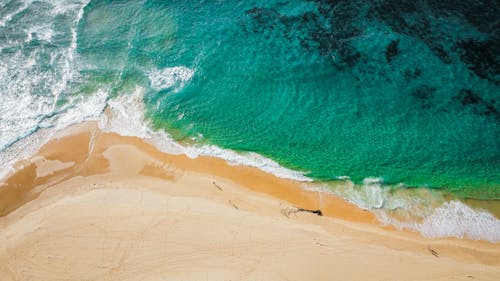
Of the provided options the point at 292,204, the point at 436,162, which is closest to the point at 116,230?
the point at 292,204

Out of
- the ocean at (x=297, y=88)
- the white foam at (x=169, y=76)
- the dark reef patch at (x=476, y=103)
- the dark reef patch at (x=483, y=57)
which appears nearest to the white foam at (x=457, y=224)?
the ocean at (x=297, y=88)

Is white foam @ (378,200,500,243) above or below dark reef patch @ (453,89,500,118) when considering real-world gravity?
below

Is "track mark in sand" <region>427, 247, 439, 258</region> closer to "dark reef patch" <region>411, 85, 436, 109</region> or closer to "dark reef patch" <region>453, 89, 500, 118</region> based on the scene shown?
"dark reef patch" <region>411, 85, 436, 109</region>

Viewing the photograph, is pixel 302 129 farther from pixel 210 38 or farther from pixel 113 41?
pixel 113 41

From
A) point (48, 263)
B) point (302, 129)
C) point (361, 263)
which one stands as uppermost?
point (302, 129)

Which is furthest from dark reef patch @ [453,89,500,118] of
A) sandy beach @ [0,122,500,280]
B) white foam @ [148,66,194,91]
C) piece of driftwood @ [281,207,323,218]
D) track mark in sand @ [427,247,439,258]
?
white foam @ [148,66,194,91]
